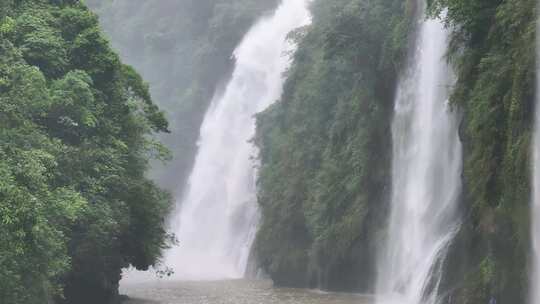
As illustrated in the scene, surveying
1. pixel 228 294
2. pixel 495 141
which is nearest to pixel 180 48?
pixel 228 294

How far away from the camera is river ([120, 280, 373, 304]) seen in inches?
1153

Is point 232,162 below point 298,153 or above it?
above

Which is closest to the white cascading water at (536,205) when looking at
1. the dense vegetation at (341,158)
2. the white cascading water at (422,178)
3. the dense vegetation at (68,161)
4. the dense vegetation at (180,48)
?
the white cascading water at (422,178)

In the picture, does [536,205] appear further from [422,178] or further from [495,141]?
[422,178]

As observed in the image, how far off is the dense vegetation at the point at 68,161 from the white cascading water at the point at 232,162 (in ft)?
72.3

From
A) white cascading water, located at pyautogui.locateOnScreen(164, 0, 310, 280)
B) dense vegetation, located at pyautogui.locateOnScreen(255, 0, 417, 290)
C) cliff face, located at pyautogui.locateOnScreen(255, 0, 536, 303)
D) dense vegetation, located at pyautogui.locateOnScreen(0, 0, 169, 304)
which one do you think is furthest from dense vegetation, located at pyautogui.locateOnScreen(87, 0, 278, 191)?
dense vegetation, located at pyautogui.locateOnScreen(0, 0, 169, 304)

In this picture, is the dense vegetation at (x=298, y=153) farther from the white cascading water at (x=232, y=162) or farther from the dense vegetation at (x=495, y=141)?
the white cascading water at (x=232, y=162)

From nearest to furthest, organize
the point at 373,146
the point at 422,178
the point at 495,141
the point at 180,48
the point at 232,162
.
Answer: the point at 495,141, the point at 422,178, the point at 373,146, the point at 232,162, the point at 180,48

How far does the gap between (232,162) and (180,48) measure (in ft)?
75.3

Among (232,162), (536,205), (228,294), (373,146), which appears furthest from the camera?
(232,162)

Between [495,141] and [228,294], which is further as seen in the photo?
[228,294]

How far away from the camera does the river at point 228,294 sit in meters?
29.3

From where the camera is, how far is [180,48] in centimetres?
7650

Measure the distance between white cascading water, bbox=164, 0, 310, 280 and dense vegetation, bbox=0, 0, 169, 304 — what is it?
22.0 meters
